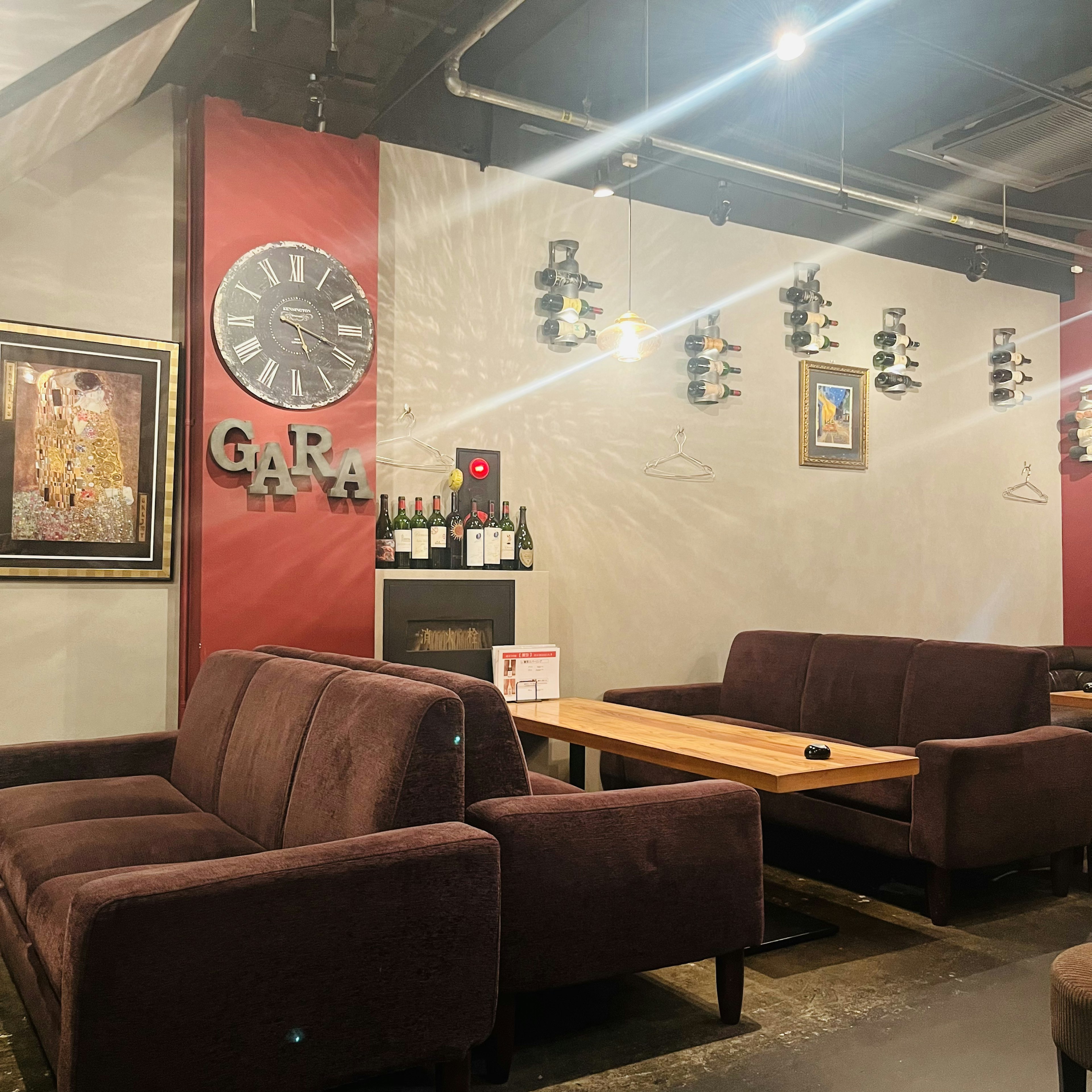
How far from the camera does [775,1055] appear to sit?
2648 millimetres

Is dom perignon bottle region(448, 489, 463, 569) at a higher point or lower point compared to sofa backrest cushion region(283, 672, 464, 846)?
higher

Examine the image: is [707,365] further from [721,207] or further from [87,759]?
[87,759]

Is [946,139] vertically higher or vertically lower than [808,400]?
higher

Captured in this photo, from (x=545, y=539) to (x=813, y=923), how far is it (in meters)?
2.50

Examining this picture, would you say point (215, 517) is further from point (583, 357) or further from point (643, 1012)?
point (643, 1012)

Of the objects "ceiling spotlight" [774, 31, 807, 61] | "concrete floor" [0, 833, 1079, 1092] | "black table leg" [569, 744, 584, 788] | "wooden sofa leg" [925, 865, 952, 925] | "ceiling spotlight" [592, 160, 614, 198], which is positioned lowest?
"concrete floor" [0, 833, 1079, 1092]

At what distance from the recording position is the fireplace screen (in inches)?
190

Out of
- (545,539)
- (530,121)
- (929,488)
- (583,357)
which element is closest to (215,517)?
(545,539)

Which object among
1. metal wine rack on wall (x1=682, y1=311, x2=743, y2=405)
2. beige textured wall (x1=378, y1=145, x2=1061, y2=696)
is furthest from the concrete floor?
metal wine rack on wall (x1=682, y1=311, x2=743, y2=405)

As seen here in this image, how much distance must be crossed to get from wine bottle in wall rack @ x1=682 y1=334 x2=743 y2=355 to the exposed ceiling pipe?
93cm

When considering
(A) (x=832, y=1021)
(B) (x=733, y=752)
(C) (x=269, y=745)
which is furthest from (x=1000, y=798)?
(C) (x=269, y=745)

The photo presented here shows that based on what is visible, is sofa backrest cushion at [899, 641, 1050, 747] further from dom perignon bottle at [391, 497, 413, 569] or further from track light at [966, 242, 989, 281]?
track light at [966, 242, 989, 281]

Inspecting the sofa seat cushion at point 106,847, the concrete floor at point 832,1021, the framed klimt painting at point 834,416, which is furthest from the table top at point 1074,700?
the sofa seat cushion at point 106,847

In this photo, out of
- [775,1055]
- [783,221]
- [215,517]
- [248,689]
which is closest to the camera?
[775,1055]
